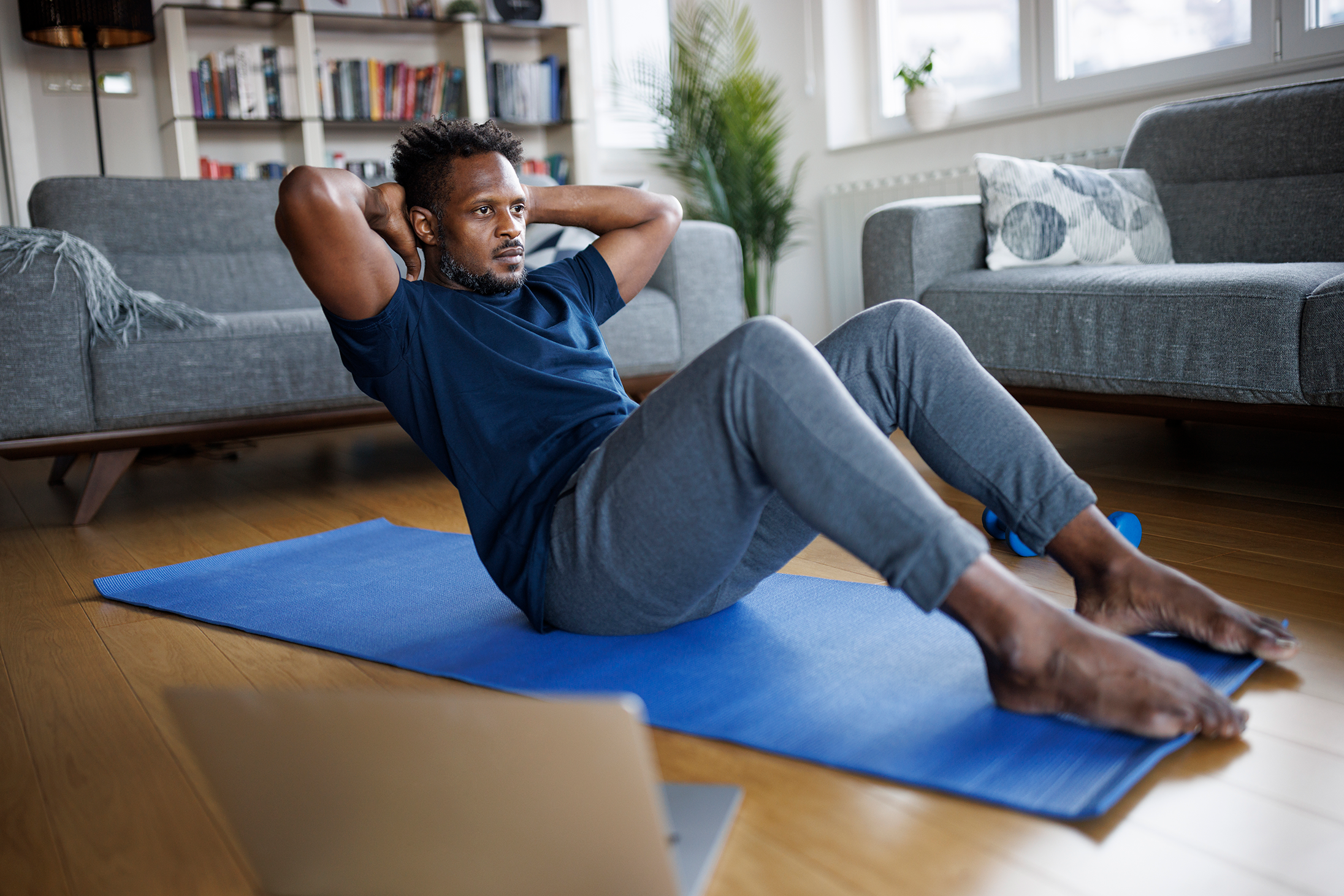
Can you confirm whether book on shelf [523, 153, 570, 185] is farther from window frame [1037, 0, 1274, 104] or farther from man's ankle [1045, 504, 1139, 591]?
man's ankle [1045, 504, 1139, 591]

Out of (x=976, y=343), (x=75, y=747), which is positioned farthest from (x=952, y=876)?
(x=976, y=343)

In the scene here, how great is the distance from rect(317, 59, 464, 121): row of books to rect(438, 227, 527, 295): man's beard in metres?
3.54

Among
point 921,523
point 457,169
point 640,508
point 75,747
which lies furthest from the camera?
point 457,169

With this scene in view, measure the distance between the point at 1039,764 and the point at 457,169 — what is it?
947 mm

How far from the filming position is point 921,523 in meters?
0.90

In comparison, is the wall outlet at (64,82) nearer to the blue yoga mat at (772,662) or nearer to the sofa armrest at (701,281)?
the sofa armrest at (701,281)

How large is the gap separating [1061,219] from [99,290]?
2.21 metres

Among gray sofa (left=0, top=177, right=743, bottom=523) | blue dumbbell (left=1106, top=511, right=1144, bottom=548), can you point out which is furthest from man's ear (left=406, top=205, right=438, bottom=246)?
gray sofa (left=0, top=177, right=743, bottom=523)

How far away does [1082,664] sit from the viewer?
0.95 metres

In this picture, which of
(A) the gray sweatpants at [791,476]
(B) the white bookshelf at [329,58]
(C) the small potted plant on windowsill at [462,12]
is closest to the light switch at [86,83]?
(B) the white bookshelf at [329,58]

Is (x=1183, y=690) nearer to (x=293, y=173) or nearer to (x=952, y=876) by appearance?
(x=952, y=876)

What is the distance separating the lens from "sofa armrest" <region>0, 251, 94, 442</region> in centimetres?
223

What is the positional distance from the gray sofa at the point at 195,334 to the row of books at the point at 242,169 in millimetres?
1512

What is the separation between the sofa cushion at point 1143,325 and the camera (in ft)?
6.02
